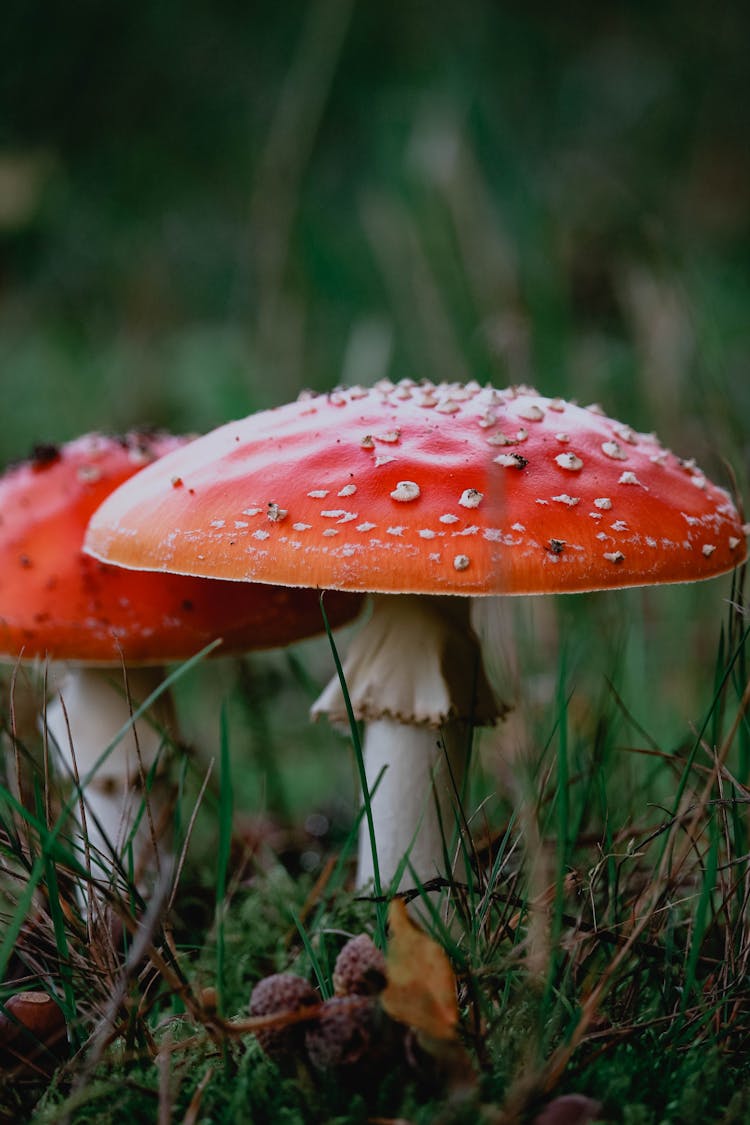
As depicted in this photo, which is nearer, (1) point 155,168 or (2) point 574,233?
(2) point 574,233

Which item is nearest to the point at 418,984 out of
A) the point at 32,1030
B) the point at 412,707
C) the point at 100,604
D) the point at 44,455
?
the point at 32,1030

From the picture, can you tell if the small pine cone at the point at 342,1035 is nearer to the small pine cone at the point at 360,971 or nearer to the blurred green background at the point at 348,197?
the small pine cone at the point at 360,971

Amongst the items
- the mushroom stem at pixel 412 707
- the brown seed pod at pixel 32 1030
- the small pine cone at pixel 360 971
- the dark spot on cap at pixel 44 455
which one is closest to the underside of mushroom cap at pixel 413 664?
the mushroom stem at pixel 412 707

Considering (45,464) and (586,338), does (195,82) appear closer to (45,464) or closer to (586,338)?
(586,338)

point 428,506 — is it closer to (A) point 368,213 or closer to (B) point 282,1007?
(B) point 282,1007

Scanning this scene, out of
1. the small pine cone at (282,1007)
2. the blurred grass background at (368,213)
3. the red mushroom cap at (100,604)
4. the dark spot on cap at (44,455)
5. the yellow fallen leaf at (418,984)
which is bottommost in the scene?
the small pine cone at (282,1007)

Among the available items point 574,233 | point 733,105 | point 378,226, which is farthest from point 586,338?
point 733,105

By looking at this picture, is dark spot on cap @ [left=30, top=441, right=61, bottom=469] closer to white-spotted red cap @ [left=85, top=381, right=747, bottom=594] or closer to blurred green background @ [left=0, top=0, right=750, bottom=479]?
white-spotted red cap @ [left=85, top=381, right=747, bottom=594]
